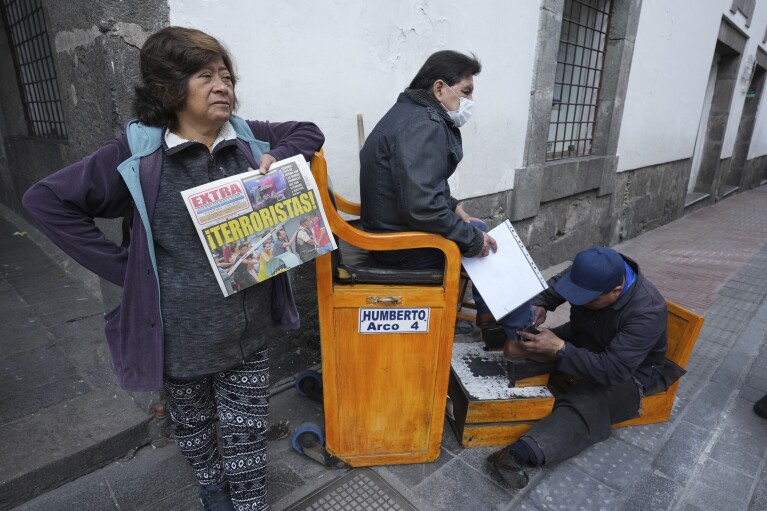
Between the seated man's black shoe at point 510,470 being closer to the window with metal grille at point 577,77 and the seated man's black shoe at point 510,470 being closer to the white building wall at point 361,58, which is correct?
the white building wall at point 361,58

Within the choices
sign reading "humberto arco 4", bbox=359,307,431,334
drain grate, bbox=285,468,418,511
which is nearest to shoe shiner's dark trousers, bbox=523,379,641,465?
drain grate, bbox=285,468,418,511

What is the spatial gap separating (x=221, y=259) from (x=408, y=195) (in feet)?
2.66

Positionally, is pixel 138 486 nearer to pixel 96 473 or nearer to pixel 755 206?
pixel 96 473

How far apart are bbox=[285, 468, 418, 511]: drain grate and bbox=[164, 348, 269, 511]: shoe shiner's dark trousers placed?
0.30 metres

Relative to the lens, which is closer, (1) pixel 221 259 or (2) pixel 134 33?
(1) pixel 221 259

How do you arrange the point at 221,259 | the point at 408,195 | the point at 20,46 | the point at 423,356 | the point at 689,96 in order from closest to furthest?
the point at 221,259, the point at 408,195, the point at 423,356, the point at 20,46, the point at 689,96

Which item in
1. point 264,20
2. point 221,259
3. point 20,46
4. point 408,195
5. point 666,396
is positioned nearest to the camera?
point 221,259

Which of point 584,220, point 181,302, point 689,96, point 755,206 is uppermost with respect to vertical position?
point 689,96

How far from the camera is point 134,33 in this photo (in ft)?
6.45

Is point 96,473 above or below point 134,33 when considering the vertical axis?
below

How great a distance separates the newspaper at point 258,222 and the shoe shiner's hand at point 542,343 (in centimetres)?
128

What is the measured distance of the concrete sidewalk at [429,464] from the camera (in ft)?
6.77

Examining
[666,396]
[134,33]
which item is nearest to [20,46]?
[134,33]

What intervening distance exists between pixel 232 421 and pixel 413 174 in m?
1.19
